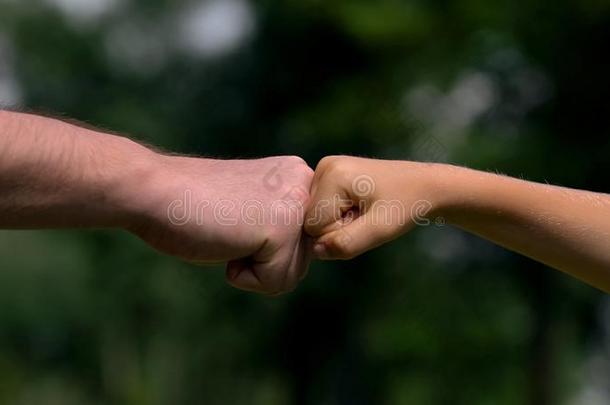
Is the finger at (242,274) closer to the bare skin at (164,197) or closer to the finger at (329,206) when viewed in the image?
the bare skin at (164,197)

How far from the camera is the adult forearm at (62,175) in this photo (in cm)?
235

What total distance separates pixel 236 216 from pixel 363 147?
42.4ft

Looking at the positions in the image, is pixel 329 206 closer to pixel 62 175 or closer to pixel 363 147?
pixel 62 175

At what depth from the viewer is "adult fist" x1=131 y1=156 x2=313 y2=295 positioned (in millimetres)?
2598

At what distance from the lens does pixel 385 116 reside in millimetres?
15719

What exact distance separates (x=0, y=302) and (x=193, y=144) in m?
8.67

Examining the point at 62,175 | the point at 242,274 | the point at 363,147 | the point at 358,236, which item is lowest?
the point at 363,147

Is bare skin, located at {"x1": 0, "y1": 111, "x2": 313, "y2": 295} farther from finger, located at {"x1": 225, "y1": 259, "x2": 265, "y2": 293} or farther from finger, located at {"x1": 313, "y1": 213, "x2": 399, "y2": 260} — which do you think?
finger, located at {"x1": 313, "y1": 213, "x2": 399, "y2": 260}

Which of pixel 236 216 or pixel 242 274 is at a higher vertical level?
pixel 236 216

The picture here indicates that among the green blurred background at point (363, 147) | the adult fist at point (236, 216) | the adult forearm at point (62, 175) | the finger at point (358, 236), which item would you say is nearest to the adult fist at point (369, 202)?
the finger at point (358, 236)

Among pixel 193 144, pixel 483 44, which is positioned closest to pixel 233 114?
pixel 193 144

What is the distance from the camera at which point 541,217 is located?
2623 millimetres

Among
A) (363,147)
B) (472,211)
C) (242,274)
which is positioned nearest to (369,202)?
(472,211)

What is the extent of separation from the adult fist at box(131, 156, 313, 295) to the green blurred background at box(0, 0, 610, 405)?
395 inches
